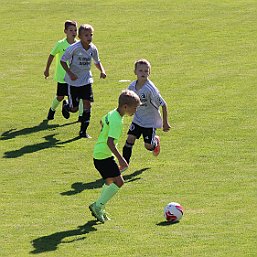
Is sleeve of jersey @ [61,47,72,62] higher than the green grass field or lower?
higher

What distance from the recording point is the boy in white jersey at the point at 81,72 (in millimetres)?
20172

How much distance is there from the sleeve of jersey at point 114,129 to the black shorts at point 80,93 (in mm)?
6551

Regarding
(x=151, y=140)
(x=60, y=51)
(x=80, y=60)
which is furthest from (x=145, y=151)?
(x=60, y=51)

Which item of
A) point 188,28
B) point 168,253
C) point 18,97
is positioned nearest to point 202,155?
point 168,253

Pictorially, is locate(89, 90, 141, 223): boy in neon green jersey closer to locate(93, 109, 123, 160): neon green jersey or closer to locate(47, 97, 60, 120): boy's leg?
locate(93, 109, 123, 160): neon green jersey

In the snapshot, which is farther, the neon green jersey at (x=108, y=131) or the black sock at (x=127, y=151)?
the black sock at (x=127, y=151)

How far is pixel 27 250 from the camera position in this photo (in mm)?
13180

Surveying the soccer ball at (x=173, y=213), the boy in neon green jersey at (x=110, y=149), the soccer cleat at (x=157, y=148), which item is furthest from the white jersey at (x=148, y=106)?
the soccer ball at (x=173, y=213)

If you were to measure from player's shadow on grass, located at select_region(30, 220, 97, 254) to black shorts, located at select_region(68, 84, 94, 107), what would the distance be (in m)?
6.53

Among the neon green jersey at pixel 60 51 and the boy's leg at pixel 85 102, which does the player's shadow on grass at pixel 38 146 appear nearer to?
the boy's leg at pixel 85 102

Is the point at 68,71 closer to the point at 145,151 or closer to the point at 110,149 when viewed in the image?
the point at 145,151

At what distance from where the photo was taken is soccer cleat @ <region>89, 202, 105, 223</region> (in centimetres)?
1432

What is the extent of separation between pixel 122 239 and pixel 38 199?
2738 mm

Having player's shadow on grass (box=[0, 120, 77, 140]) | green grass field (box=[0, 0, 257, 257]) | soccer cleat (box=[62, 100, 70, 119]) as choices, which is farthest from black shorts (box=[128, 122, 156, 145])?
soccer cleat (box=[62, 100, 70, 119])
